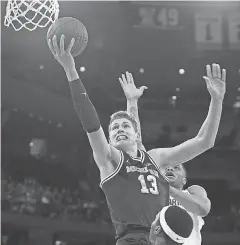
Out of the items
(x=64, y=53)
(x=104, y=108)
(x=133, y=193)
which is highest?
(x=64, y=53)

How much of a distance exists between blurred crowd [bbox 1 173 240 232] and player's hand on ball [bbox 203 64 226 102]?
7237mm

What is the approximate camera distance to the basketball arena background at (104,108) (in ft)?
35.0

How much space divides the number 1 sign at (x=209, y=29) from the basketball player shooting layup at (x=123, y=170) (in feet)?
24.4

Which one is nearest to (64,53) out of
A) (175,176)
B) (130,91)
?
(130,91)

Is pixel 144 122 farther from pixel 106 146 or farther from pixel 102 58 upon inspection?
pixel 106 146

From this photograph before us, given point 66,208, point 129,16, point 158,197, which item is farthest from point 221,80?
point 66,208

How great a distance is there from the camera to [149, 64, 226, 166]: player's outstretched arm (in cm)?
383

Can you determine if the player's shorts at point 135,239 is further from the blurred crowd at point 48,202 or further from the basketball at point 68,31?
the blurred crowd at point 48,202

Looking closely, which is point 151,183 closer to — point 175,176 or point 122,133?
point 122,133

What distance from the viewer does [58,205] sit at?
36.2 ft

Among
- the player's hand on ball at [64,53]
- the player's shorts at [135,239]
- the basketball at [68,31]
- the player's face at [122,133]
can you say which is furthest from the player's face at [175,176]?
the player's hand on ball at [64,53]

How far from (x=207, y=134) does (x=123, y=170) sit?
0.82 m

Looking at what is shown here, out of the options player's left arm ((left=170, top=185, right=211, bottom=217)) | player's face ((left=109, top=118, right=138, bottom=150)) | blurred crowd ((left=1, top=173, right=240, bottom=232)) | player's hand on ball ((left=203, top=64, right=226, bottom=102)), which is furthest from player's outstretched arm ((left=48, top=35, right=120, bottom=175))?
blurred crowd ((left=1, top=173, right=240, bottom=232))

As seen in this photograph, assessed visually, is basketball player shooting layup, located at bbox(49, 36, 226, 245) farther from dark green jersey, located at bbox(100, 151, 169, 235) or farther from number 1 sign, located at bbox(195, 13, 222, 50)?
number 1 sign, located at bbox(195, 13, 222, 50)
